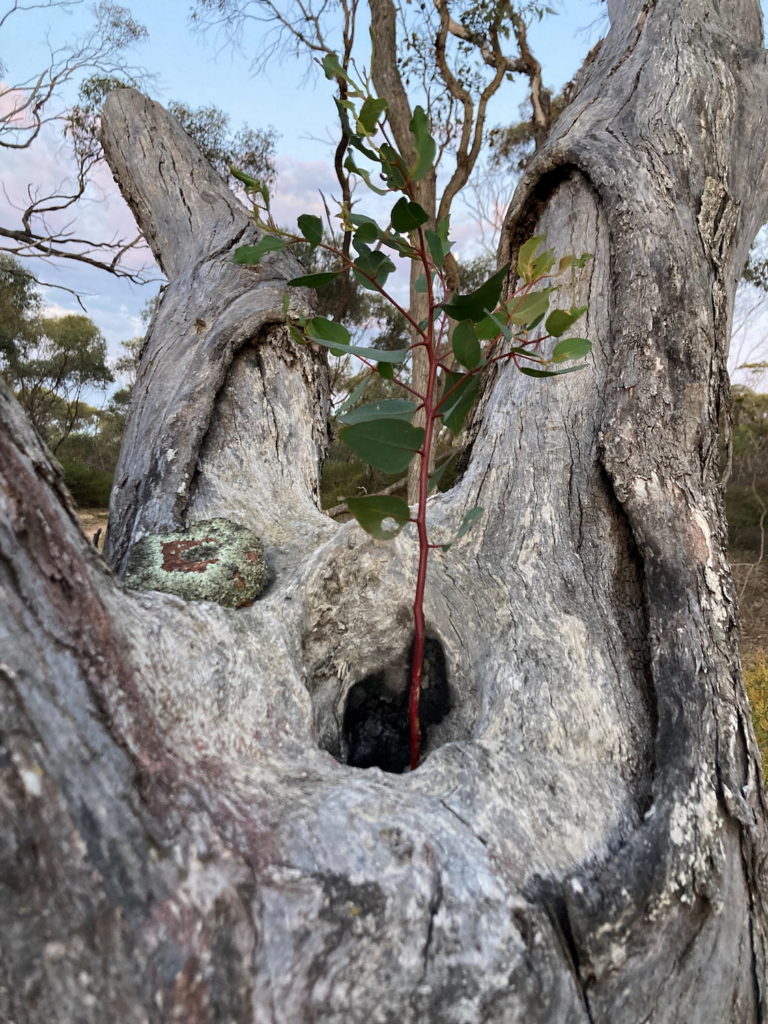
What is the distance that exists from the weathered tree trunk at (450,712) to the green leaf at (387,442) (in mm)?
283

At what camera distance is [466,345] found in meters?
0.70

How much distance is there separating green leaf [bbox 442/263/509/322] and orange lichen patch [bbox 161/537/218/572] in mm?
529

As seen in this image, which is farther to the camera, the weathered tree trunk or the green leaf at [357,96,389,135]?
the green leaf at [357,96,389,135]

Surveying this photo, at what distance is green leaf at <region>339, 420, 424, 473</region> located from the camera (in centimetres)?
66

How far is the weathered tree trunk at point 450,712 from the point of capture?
511 mm

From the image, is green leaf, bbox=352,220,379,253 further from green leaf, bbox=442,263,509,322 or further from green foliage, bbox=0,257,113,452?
green foliage, bbox=0,257,113,452

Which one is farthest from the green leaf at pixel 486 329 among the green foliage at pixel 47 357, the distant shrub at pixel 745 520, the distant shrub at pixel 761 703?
the green foliage at pixel 47 357

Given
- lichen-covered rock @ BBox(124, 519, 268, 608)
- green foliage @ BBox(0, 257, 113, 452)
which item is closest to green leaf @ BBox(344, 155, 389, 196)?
lichen-covered rock @ BBox(124, 519, 268, 608)

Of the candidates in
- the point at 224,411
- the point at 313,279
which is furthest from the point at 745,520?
the point at 313,279

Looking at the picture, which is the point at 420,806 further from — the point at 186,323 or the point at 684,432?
the point at 186,323

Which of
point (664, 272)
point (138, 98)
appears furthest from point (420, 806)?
point (138, 98)

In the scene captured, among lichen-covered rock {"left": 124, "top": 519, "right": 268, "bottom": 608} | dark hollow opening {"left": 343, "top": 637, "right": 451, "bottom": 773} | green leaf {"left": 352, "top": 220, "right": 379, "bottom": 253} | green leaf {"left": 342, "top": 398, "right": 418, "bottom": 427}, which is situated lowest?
dark hollow opening {"left": 343, "top": 637, "right": 451, "bottom": 773}

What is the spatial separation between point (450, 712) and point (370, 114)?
74 cm

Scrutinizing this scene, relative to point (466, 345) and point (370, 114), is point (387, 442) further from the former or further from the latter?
point (370, 114)
